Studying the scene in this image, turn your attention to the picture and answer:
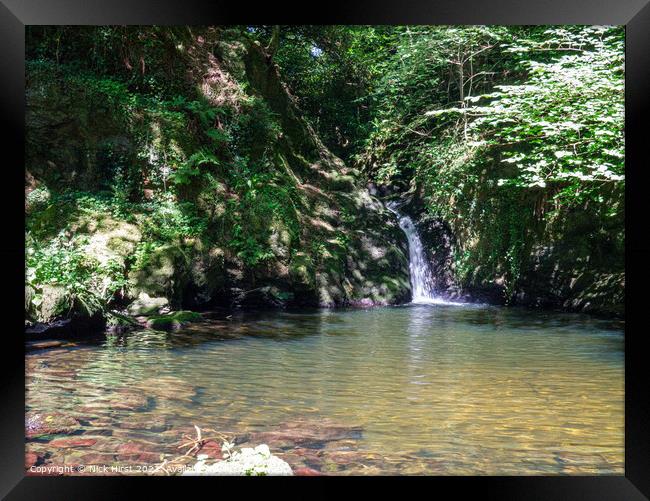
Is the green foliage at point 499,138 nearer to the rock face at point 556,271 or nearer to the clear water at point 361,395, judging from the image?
the rock face at point 556,271

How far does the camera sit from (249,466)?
126 inches

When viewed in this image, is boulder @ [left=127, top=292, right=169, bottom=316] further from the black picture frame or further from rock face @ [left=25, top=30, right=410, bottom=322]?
the black picture frame

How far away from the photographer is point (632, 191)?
3314mm

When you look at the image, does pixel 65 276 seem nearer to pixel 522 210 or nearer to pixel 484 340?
pixel 484 340

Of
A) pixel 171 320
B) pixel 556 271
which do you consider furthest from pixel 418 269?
pixel 171 320

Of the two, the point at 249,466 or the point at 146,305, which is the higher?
the point at 146,305

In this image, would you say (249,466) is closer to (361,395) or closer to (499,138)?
(361,395)

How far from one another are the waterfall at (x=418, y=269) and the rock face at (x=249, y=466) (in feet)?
32.5

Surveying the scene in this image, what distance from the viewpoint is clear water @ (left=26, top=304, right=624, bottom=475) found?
11.8 feet

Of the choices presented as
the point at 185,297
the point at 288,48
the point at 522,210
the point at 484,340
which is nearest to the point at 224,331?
the point at 185,297

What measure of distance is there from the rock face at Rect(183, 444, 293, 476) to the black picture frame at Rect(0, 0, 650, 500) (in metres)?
0.88
